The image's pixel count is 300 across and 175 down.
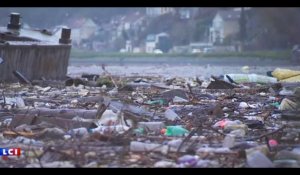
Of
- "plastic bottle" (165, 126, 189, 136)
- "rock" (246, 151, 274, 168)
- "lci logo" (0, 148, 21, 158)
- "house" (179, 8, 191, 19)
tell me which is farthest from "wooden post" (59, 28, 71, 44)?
"house" (179, 8, 191, 19)

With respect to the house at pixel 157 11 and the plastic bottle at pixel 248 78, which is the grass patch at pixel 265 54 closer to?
the plastic bottle at pixel 248 78

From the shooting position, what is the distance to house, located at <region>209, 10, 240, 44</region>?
201ft

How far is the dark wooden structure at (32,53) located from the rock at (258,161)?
10.9 metres

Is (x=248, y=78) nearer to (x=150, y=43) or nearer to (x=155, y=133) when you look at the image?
(x=155, y=133)

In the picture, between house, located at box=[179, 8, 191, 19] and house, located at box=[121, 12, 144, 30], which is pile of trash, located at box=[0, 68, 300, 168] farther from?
house, located at box=[121, 12, 144, 30]

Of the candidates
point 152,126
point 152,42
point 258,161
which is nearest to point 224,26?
point 152,42

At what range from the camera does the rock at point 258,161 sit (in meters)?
5.05

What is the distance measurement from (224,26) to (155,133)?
5649 centimetres

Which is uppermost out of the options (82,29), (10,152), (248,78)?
(10,152)

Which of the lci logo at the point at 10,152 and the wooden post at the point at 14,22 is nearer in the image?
the lci logo at the point at 10,152

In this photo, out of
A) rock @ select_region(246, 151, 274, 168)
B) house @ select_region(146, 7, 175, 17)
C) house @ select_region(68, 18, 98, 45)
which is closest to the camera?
rock @ select_region(246, 151, 274, 168)

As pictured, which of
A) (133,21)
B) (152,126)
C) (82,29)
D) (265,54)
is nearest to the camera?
(152,126)

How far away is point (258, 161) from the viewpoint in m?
5.09

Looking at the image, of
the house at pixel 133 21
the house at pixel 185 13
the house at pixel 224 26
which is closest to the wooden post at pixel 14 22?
the house at pixel 224 26
